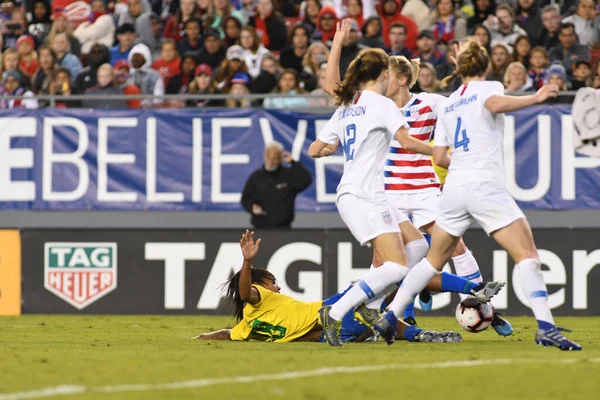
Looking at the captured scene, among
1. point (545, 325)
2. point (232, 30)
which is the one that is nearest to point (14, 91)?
point (232, 30)

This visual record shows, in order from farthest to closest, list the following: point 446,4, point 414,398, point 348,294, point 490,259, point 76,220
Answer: point 446,4 < point 76,220 < point 490,259 < point 348,294 < point 414,398

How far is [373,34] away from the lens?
17203 millimetres

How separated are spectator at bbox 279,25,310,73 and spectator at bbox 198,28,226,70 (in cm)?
88

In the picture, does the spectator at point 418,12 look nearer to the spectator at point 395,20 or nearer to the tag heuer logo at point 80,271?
the spectator at point 395,20

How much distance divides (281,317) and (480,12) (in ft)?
29.7

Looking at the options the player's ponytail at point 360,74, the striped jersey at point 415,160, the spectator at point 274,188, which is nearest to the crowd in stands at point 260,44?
the spectator at point 274,188

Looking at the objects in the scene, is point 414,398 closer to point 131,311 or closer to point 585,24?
point 131,311

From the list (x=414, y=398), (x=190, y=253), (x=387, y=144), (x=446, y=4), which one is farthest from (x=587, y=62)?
(x=414, y=398)

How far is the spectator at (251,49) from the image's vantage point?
17.5 metres

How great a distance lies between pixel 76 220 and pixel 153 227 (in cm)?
113

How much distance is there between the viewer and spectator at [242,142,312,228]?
15.3m

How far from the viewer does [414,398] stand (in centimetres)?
590

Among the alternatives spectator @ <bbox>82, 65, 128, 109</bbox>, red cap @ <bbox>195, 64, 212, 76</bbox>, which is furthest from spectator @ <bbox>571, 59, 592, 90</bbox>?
spectator @ <bbox>82, 65, 128, 109</bbox>

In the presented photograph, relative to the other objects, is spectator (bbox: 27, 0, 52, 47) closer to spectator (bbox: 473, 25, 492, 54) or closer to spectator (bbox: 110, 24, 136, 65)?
spectator (bbox: 110, 24, 136, 65)
